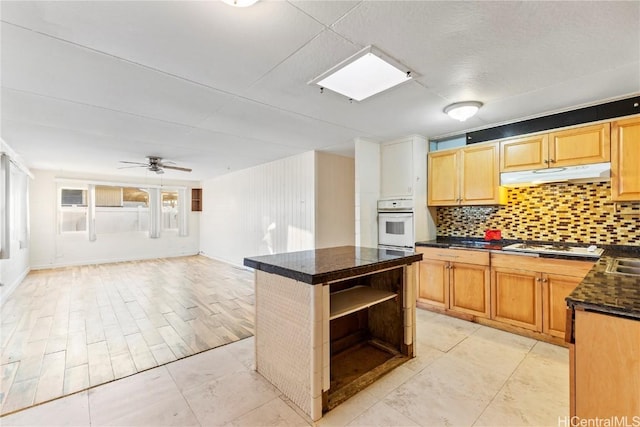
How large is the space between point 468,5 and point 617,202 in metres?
2.73

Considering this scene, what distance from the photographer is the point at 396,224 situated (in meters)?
3.99

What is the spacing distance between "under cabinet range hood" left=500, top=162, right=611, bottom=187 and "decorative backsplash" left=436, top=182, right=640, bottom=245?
0.20 metres

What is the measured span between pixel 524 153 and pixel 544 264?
47.6 inches

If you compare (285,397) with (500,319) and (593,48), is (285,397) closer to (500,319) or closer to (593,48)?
(500,319)

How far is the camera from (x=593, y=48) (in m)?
1.83

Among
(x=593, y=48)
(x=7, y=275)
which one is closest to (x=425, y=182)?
(x=593, y=48)

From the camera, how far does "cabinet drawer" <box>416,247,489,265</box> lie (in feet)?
10.4


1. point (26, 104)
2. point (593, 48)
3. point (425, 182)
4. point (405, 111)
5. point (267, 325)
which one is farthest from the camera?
point (425, 182)

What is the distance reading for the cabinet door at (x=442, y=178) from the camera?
3.71 m

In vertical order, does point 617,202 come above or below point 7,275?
above

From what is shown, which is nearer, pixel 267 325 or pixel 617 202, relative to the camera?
pixel 267 325

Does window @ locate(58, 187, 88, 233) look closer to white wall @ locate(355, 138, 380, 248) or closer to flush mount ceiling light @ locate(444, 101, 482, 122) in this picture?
white wall @ locate(355, 138, 380, 248)

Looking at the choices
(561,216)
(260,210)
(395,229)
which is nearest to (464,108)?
(561,216)

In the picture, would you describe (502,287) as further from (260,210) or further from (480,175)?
(260,210)
